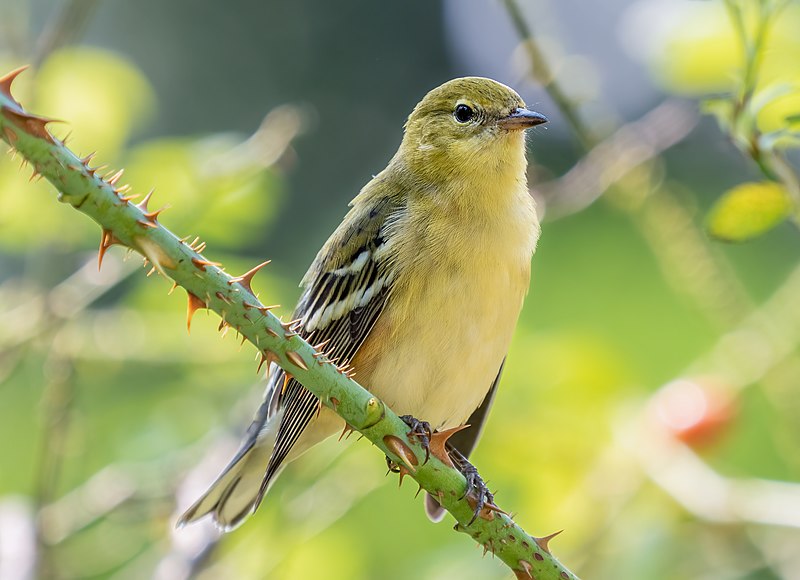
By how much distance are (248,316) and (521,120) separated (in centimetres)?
237

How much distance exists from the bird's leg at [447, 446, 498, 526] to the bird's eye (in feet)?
4.52

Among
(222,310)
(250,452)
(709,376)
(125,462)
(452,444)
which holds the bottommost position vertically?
(709,376)

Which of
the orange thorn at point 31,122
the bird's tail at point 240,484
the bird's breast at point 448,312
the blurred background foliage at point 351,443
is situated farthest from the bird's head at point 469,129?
the orange thorn at point 31,122

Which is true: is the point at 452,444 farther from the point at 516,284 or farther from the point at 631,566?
the point at 631,566

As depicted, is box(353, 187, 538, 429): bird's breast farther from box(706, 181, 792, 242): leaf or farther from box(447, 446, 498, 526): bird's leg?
box(706, 181, 792, 242): leaf

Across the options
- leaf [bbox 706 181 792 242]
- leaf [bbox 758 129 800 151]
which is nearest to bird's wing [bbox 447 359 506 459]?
leaf [bbox 706 181 792 242]

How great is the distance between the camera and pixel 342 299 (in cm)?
399

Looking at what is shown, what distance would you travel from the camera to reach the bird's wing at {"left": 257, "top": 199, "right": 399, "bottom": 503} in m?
3.71

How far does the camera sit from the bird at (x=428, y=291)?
12.6 ft

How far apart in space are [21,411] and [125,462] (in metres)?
1.79

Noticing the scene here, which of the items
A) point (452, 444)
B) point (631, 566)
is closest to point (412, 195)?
point (452, 444)

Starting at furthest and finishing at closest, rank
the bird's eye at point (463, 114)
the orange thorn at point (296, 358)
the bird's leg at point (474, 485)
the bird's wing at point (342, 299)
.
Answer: the bird's eye at point (463, 114) → the bird's wing at point (342, 299) → the bird's leg at point (474, 485) → the orange thorn at point (296, 358)

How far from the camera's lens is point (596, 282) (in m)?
8.16

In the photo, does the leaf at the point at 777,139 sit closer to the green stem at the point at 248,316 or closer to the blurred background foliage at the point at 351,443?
the blurred background foliage at the point at 351,443
